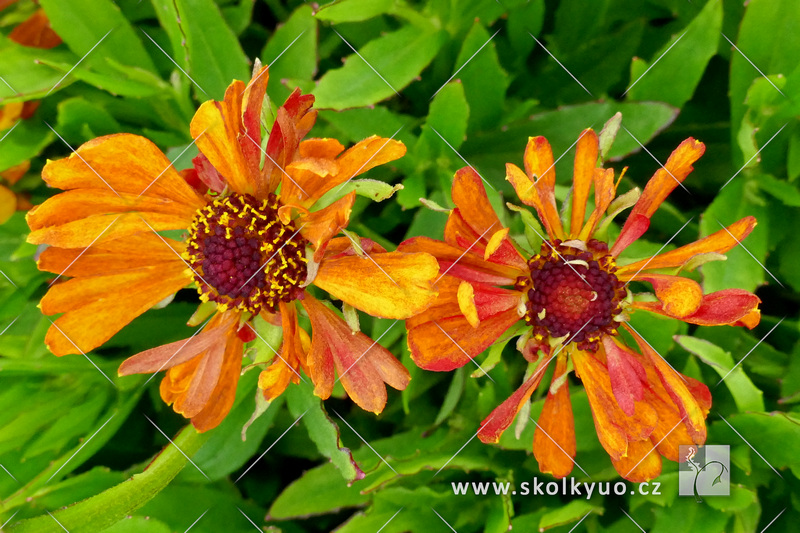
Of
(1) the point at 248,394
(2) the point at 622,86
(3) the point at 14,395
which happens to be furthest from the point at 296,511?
(2) the point at 622,86

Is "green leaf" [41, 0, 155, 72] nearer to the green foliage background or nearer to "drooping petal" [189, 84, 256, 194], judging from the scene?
the green foliage background

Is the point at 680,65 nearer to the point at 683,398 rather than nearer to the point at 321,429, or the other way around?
the point at 683,398

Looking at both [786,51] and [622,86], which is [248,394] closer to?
[622,86]

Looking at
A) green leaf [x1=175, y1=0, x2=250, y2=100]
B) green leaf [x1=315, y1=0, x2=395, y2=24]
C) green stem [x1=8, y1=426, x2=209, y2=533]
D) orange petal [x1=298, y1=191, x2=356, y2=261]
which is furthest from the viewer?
green leaf [x1=175, y1=0, x2=250, y2=100]

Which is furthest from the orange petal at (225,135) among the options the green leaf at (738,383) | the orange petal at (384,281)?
the green leaf at (738,383)

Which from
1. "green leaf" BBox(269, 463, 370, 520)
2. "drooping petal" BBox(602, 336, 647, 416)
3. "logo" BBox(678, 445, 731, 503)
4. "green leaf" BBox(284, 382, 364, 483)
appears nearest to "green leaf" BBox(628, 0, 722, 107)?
"drooping petal" BBox(602, 336, 647, 416)

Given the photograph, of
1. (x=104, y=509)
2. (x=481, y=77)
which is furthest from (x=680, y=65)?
(x=104, y=509)

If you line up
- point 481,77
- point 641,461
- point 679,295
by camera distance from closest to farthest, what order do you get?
1. point 679,295
2. point 641,461
3. point 481,77
